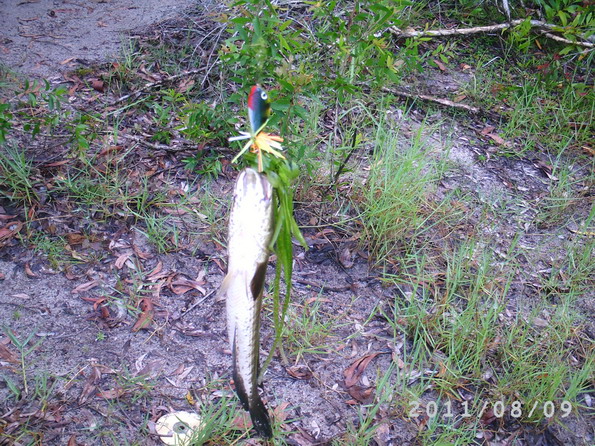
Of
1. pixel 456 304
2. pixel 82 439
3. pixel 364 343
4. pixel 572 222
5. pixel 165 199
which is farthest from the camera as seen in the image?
pixel 572 222

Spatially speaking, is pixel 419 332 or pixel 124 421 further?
pixel 419 332

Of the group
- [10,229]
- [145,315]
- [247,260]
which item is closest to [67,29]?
[10,229]

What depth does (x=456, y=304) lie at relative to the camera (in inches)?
95.0

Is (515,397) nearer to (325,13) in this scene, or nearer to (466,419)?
(466,419)

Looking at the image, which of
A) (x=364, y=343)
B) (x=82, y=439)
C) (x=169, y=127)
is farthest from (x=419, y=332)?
(x=169, y=127)

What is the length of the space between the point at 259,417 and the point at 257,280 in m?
0.48

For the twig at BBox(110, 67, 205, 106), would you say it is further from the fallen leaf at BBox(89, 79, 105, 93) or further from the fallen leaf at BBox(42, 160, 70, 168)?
the fallen leaf at BBox(42, 160, 70, 168)

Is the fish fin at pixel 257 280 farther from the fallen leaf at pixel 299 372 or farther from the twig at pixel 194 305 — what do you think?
the twig at pixel 194 305

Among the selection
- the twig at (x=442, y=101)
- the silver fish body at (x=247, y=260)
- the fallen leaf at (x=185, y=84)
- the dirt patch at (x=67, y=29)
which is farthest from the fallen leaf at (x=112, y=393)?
the twig at (x=442, y=101)

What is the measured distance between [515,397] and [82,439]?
1652mm

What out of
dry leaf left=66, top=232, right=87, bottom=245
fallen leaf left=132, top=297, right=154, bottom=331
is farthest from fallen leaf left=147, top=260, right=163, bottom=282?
dry leaf left=66, top=232, right=87, bottom=245

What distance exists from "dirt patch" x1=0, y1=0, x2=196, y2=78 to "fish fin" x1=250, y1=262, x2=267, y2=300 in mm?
2824

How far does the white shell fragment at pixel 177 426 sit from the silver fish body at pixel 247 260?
61 centimetres

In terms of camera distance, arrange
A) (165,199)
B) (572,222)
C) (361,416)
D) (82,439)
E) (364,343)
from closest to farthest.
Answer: (82,439)
(361,416)
(364,343)
(165,199)
(572,222)
